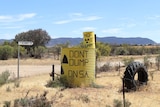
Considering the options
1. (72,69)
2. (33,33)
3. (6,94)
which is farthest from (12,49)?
(6,94)

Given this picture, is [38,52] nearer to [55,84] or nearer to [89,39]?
[89,39]

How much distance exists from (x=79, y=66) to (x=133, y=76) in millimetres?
2776

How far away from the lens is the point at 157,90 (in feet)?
64.3

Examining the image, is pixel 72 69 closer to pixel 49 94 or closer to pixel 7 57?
pixel 49 94

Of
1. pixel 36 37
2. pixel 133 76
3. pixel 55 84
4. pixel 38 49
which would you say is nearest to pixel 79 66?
pixel 55 84

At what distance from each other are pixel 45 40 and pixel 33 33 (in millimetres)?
2952

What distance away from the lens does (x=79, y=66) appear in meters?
20.8

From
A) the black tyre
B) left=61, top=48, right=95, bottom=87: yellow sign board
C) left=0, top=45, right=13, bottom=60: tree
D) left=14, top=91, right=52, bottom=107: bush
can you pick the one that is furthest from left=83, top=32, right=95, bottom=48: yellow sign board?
left=0, top=45, right=13, bottom=60: tree

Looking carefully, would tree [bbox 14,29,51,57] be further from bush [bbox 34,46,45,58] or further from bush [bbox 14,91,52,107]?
bush [bbox 14,91,52,107]

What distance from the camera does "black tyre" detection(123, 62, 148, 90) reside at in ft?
64.2

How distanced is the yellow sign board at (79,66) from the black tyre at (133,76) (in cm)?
188

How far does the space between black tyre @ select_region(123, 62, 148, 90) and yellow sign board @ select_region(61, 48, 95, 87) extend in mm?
1882

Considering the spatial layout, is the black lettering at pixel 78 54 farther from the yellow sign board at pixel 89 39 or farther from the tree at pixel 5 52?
the tree at pixel 5 52

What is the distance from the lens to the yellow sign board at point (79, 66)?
813 inches
